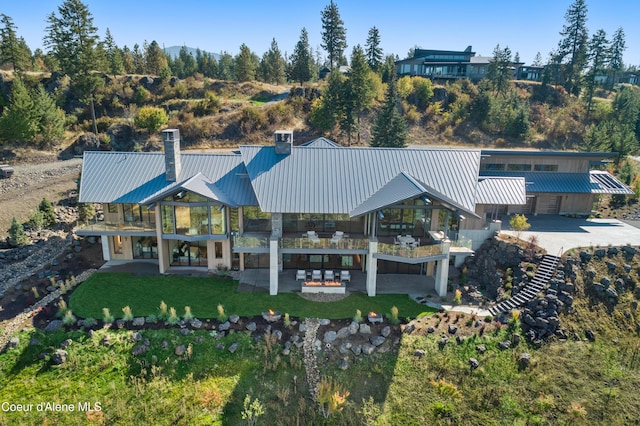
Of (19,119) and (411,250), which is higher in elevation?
(19,119)

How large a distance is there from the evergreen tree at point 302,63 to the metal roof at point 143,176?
139 ft

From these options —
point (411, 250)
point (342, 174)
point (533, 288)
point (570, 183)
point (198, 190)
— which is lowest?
point (533, 288)

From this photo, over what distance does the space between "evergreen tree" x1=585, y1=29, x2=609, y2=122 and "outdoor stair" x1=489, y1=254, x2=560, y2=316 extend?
4732cm

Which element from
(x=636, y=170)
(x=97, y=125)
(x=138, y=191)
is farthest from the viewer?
(x=97, y=125)

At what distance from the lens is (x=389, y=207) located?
23141mm

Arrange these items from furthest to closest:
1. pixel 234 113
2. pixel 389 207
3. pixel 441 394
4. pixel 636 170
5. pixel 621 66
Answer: pixel 621 66, pixel 234 113, pixel 636 170, pixel 389 207, pixel 441 394

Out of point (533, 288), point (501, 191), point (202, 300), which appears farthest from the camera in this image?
point (501, 191)

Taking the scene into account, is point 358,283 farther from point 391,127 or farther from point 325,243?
point 391,127

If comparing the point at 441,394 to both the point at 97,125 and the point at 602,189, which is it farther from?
the point at 97,125

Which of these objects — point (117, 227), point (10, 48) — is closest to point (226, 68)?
point (10, 48)

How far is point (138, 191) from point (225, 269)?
24.4 feet

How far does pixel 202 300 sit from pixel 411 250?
1218 cm

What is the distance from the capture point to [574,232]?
94.8 feet

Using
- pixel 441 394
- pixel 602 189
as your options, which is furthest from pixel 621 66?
pixel 441 394
